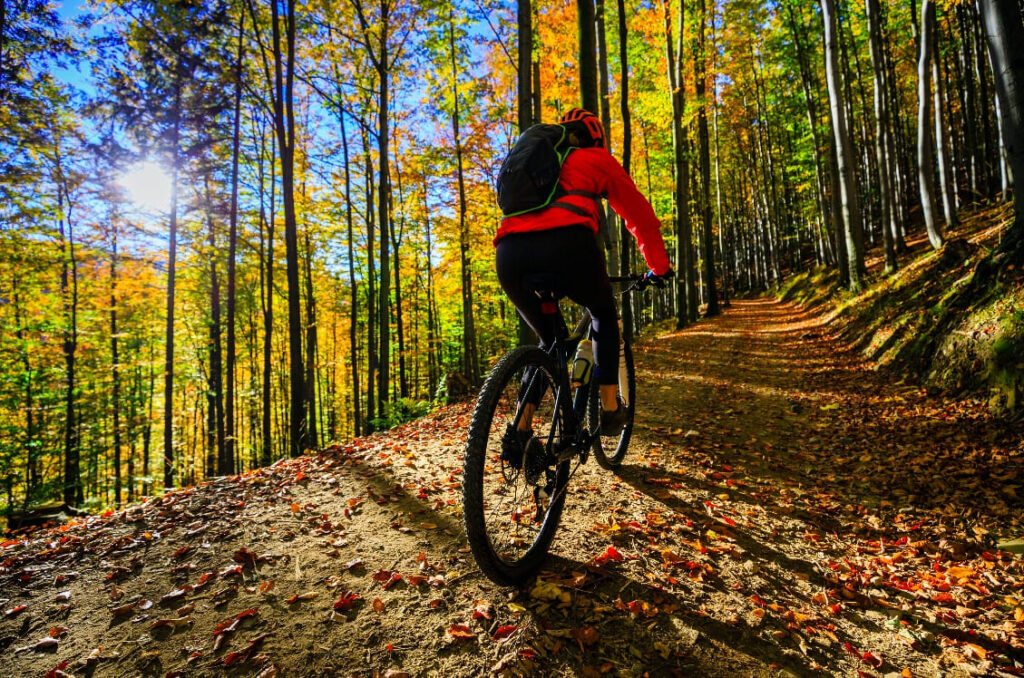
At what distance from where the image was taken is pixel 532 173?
2.16 metres

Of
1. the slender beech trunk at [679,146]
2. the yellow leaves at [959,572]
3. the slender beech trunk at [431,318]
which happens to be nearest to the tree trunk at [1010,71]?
the yellow leaves at [959,572]

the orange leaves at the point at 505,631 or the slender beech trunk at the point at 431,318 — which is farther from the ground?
the slender beech trunk at the point at 431,318

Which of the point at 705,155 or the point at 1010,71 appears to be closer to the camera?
the point at 1010,71

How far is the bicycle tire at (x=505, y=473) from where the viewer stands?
6.32 feet

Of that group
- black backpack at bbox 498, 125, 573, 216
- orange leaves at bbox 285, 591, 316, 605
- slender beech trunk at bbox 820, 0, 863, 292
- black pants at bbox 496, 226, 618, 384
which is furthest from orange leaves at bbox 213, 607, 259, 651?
slender beech trunk at bbox 820, 0, 863, 292

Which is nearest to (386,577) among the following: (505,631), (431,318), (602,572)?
(505,631)

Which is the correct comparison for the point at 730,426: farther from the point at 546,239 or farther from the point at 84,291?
the point at 84,291

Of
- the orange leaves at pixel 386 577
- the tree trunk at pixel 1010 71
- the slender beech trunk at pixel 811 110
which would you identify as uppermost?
the slender beech trunk at pixel 811 110

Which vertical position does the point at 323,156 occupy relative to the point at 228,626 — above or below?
above

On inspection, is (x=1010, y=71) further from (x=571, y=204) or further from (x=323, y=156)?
(x=323, y=156)

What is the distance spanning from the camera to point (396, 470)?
13.9 feet

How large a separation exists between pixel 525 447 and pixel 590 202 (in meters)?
1.41

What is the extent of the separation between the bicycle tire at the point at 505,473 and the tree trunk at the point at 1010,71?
6.03 meters

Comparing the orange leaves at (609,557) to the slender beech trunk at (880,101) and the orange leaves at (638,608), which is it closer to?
the orange leaves at (638,608)
